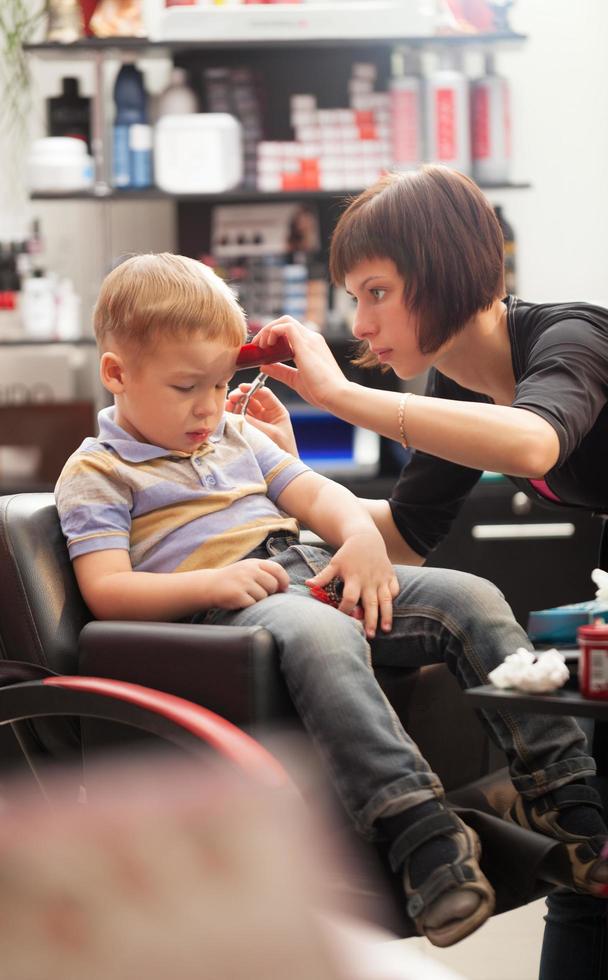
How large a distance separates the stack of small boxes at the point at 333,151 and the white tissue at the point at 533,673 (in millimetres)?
2789

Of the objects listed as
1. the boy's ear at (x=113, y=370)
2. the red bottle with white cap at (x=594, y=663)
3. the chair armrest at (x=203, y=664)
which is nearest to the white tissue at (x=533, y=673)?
the red bottle with white cap at (x=594, y=663)

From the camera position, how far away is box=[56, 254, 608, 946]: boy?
4.42 ft

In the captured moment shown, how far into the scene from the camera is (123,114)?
12.5 feet

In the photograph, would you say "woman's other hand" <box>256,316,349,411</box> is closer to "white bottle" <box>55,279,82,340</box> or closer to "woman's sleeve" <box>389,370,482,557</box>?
"woman's sleeve" <box>389,370,482,557</box>

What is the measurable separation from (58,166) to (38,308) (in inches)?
17.4

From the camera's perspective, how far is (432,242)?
1693 millimetres

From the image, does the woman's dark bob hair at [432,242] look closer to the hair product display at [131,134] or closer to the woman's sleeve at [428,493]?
the woman's sleeve at [428,493]

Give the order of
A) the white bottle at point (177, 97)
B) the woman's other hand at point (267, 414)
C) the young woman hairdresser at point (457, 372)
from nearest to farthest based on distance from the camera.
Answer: the young woman hairdresser at point (457, 372) < the woman's other hand at point (267, 414) < the white bottle at point (177, 97)

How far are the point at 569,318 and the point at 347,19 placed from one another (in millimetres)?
2362

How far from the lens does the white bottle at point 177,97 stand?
384 centimetres

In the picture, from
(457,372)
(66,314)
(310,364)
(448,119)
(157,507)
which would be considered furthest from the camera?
(66,314)

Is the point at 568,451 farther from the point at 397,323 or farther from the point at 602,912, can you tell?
the point at 602,912

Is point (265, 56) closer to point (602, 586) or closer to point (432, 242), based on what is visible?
point (432, 242)

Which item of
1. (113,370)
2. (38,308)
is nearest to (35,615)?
(113,370)
